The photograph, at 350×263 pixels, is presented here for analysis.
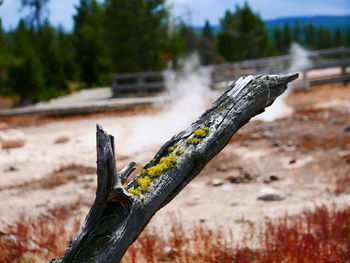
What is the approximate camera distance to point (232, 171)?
27.5 feet

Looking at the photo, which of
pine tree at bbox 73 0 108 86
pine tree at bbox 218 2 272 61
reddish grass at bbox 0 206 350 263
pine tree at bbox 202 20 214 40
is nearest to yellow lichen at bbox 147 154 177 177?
reddish grass at bbox 0 206 350 263

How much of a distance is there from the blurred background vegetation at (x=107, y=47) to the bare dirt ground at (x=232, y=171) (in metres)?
9.13

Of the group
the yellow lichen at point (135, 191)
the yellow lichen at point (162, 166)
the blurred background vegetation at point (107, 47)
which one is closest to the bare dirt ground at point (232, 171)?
the yellow lichen at point (162, 166)

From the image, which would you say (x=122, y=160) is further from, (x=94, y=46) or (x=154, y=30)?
(x=94, y=46)

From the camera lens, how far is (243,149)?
9891mm

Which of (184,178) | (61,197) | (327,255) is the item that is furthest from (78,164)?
(184,178)

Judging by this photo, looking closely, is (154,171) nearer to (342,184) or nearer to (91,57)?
(342,184)

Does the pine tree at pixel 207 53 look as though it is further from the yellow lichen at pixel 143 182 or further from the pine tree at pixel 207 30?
the yellow lichen at pixel 143 182

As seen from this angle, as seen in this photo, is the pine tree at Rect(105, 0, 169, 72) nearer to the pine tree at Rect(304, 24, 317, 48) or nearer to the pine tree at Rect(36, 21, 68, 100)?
the pine tree at Rect(36, 21, 68, 100)

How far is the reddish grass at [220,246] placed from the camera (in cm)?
376

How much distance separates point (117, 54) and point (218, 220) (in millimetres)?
18895

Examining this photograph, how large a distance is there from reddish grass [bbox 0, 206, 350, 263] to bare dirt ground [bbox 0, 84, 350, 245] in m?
0.40

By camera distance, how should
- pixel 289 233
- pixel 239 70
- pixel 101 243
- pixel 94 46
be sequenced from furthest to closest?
pixel 94 46, pixel 239 70, pixel 289 233, pixel 101 243

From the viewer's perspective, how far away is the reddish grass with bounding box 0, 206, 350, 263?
12.3 feet
